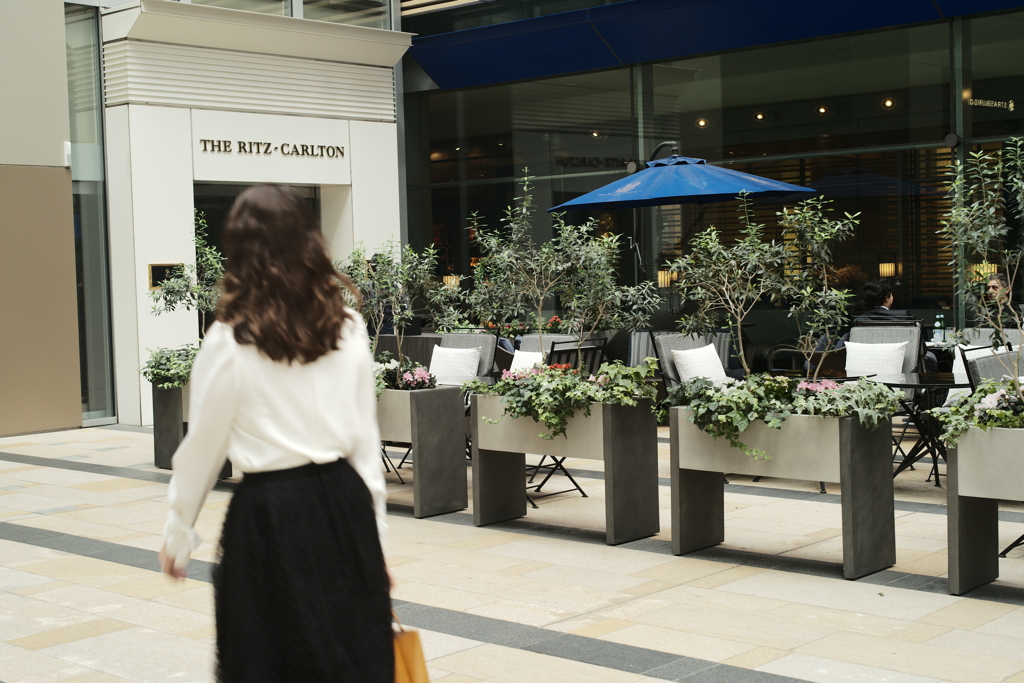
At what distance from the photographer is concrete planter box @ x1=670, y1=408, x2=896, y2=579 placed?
569 centimetres

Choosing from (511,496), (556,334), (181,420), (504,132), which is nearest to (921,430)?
(511,496)

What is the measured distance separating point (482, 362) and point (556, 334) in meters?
2.42

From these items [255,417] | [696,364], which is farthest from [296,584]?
[696,364]

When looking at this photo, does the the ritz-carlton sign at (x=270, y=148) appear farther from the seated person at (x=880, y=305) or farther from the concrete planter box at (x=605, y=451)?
the concrete planter box at (x=605, y=451)

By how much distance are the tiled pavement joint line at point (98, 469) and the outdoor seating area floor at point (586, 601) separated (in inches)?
51.8

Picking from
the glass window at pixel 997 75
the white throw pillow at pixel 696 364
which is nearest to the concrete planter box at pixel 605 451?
the white throw pillow at pixel 696 364

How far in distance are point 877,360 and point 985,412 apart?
425 cm

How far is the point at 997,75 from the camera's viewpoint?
1254cm

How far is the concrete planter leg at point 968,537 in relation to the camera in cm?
527

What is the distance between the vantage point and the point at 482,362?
991 centimetres

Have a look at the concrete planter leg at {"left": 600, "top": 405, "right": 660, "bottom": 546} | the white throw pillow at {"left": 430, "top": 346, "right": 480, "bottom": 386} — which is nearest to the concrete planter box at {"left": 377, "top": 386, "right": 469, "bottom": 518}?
the concrete planter leg at {"left": 600, "top": 405, "right": 660, "bottom": 546}

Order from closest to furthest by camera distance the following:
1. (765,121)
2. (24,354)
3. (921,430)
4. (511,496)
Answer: (511,496) → (921,430) → (24,354) → (765,121)

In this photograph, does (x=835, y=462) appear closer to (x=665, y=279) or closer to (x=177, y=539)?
(x=177, y=539)

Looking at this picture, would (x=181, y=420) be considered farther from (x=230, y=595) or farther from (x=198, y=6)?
(x=230, y=595)
